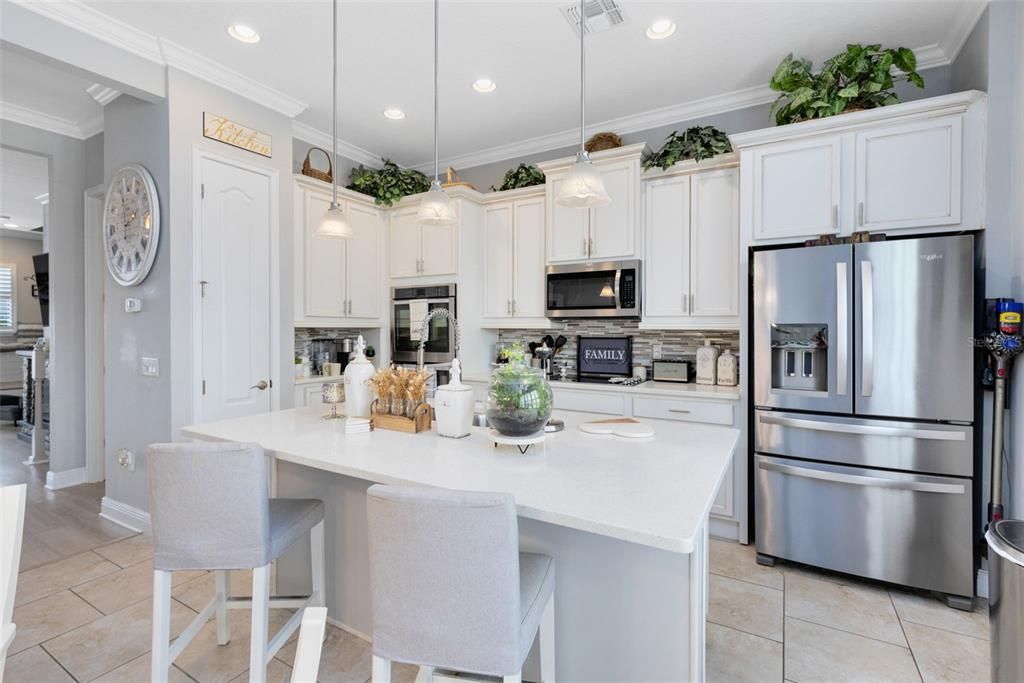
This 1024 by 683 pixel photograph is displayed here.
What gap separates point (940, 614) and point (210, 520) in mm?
3089

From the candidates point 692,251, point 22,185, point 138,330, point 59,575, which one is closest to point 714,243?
point 692,251

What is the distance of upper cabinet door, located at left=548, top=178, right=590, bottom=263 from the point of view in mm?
3582

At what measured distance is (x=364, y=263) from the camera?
13.8 feet

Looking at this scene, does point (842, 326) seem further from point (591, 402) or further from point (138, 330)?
point (138, 330)

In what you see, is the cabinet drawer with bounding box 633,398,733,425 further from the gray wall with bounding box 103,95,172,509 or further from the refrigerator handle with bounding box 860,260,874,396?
the gray wall with bounding box 103,95,172,509

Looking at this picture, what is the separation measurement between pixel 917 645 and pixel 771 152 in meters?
2.46

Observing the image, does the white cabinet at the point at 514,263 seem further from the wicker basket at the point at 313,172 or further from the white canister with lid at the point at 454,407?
the white canister with lid at the point at 454,407

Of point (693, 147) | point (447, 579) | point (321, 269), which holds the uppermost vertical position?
point (693, 147)

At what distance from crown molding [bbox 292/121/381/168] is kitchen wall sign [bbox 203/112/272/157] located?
52 centimetres

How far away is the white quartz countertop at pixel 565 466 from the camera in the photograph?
1.11 metres

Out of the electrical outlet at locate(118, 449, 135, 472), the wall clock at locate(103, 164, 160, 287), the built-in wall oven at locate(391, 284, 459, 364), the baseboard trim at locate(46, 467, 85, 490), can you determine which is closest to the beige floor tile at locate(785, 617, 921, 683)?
the built-in wall oven at locate(391, 284, 459, 364)

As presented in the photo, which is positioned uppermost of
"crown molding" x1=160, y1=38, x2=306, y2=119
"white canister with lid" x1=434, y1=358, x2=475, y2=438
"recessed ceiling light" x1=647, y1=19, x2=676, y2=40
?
"recessed ceiling light" x1=647, y1=19, x2=676, y2=40

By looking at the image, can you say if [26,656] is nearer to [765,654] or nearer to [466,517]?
[466,517]

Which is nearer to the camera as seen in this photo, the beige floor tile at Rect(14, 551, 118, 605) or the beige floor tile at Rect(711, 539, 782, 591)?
the beige floor tile at Rect(14, 551, 118, 605)
